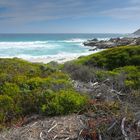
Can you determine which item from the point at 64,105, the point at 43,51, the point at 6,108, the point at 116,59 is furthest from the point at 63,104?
the point at 43,51

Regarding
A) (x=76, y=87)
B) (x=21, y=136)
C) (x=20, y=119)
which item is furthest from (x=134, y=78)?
(x=21, y=136)

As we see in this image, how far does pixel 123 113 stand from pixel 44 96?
93.0 inches

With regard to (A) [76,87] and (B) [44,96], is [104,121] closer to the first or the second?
(B) [44,96]

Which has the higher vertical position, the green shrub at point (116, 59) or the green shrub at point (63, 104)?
the green shrub at point (116, 59)

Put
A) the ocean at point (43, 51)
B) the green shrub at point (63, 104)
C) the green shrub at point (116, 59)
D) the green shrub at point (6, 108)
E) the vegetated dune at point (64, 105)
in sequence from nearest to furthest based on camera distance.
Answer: the vegetated dune at point (64, 105)
the green shrub at point (63, 104)
the green shrub at point (6, 108)
the green shrub at point (116, 59)
the ocean at point (43, 51)

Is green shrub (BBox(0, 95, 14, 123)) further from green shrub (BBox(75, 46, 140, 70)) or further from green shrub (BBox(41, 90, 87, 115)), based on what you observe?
green shrub (BBox(75, 46, 140, 70))

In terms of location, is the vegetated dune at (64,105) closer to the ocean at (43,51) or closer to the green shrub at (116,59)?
the green shrub at (116,59)

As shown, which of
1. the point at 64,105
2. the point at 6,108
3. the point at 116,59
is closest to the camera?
the point at 64,105

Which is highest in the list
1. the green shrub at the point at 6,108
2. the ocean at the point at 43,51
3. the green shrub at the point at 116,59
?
the green shrub at the point at 116,59

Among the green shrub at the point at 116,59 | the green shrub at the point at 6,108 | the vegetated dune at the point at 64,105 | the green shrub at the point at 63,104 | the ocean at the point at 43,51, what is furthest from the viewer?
the ocean at the point at 43,51

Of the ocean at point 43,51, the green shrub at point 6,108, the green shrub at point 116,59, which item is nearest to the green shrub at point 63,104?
the green shrub at point 6,108

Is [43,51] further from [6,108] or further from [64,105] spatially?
[64,105]

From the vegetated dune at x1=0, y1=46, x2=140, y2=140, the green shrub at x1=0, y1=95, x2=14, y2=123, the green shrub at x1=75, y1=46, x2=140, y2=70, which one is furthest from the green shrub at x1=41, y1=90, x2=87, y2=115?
the green shrub at x1=75, y1=46, x2=140, y2=70

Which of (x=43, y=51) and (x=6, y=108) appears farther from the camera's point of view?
(x=43, y=51)
